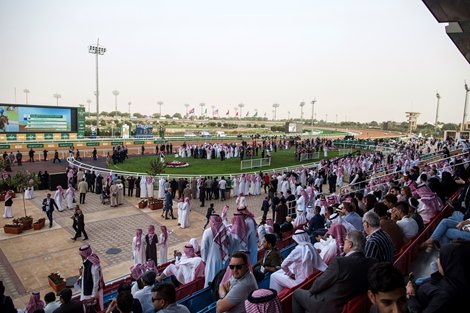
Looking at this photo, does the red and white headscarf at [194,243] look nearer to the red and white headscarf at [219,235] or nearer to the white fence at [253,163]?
the red and white headscarf at [219,235]

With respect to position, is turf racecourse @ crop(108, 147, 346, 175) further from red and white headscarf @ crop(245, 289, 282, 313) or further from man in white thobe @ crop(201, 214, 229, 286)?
red and white headscarf @ crop(245, 289, 282, 313)

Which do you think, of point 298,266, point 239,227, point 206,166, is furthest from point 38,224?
point 206,166

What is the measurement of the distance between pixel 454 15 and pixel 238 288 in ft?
25.9

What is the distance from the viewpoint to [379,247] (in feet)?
12.4

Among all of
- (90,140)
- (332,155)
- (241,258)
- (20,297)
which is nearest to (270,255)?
(241,258)

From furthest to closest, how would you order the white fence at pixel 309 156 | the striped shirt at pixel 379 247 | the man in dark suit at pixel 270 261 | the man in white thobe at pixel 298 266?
the white fence at pixel 309 156
the man in dark suit at pixel 270 261
the man in white thobe at pixel 298 266
the striped shirt at pixel 379 247

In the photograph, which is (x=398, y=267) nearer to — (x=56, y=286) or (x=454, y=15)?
(x=454, y=15)


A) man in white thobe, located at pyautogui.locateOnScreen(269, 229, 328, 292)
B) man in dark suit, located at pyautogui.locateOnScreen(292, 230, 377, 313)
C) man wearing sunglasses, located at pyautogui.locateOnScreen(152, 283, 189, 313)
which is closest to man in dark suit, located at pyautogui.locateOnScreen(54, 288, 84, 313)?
man wearing sunglasses, located at pyautogui.locateOnScreen(152, 283, 189, 313)

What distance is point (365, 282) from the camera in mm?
3004

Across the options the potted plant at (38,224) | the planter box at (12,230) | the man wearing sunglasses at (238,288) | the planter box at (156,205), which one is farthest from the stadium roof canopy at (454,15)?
the planter box at (12,230)

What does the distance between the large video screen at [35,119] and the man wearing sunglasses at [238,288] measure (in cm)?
3742

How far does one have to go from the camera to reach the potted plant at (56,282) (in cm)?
816

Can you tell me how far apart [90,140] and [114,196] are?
2333cm

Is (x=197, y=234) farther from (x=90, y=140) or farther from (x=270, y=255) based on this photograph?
(x=90, y=140)
